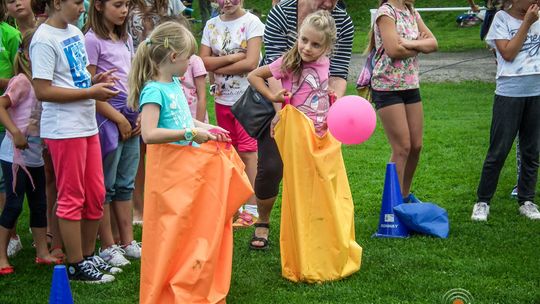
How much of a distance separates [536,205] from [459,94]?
6.98 m

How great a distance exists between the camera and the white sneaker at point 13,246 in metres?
5.89

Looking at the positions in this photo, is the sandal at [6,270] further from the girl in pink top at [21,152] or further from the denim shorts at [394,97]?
the denim shorts at [394,97]

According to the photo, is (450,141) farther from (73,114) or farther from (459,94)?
(73,114)

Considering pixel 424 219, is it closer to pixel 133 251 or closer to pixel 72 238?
pixel 133 251

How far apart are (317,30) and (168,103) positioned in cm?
110

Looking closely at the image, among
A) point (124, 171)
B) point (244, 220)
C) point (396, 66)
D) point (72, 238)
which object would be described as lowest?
point (244, 220)

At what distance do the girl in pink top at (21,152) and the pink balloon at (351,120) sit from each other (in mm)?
1979

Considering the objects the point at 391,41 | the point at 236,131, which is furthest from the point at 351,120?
the point at 236,131

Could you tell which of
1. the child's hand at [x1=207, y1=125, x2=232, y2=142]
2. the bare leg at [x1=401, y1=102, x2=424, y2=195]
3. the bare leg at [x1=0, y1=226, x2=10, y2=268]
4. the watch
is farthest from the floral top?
the bare leg at [x1=0, y1=226, x2=10, y2=268]

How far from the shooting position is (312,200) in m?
4.96

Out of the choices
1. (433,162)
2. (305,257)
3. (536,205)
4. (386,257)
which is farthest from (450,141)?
(305,257)

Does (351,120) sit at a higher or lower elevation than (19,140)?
higher

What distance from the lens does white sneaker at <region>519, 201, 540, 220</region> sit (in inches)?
252

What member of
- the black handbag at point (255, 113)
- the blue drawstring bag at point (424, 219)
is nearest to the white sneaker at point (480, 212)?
the blue drawstring bag at point (424, 219)
